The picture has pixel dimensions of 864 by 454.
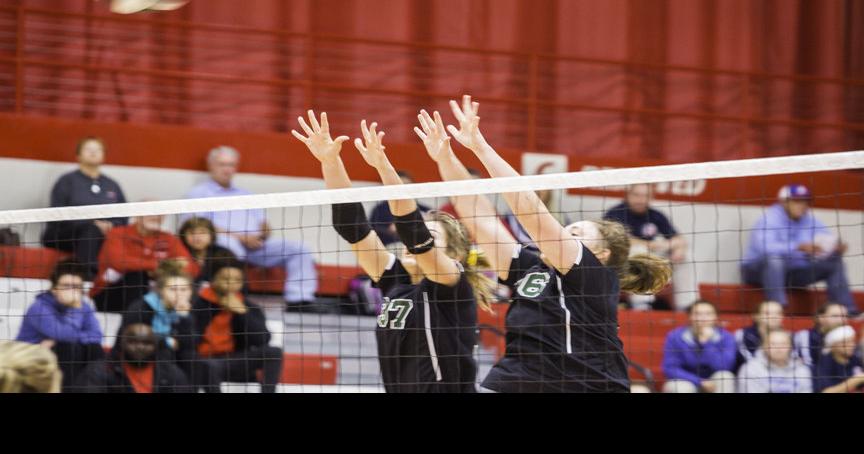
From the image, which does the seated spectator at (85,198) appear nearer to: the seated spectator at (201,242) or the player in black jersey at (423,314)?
the seated spectator at (201,242)

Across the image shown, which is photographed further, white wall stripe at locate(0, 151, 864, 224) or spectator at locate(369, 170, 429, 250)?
spectator at locate(369, 170, 429, 250)

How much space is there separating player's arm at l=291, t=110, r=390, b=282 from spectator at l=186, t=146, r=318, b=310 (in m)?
2.94

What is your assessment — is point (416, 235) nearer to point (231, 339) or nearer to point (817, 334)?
point (231, 339)

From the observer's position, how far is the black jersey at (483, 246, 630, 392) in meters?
4.89

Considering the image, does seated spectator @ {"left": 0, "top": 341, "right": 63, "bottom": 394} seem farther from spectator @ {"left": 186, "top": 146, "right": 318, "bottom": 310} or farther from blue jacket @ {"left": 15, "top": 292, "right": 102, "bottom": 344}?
spectator @ {"left": 186, "top": 146, "right": 318, "bottom": 310}

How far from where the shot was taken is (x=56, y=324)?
7336 mm

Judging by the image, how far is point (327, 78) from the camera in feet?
39.7

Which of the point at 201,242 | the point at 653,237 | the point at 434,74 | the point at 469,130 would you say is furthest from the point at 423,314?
the point at 434,74

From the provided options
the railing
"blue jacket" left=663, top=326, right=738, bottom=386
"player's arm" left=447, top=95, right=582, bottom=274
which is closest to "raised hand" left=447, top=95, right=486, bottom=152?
"player's arm" left=447, top=95, right=582, bottom=274

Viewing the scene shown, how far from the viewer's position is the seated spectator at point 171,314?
292 inches

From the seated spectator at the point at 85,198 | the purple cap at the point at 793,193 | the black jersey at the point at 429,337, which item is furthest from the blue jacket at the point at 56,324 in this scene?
the purple cap at the point at 793,193

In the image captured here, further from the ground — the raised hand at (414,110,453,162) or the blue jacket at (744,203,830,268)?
the blue jacket at (744,203,830,268)
